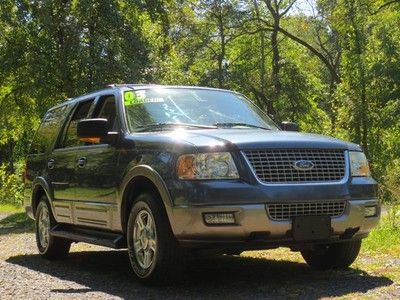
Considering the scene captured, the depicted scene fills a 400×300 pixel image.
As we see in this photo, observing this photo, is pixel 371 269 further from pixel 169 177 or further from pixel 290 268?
pixel 169 177

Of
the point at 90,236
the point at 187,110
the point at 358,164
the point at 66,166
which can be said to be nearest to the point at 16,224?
the point at 66,166

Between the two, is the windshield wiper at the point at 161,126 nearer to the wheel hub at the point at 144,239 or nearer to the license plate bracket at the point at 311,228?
the wheel hub at the point at 144,239

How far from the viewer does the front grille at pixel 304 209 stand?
5.75 m

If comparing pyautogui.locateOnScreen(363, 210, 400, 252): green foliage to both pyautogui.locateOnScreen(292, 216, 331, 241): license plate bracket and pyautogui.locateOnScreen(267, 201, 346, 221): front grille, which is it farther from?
pyautogui.locateOnScreen(292, 216, 331, 241): license plate bracket

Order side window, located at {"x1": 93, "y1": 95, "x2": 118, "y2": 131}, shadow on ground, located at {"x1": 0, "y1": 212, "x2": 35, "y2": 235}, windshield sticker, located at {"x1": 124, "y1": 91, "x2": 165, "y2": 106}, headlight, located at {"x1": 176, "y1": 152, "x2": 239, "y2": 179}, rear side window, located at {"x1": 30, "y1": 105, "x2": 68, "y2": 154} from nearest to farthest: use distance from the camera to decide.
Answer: headlight, located at {"x1": 176, "y1": 152, "x2": 239, "y2": 179}, windshield sticker, located at {"x1": 124, "y1": 91, "x2": 165, "y2": 106}, side window, located at {"x1": 93, "y1": 95, "x2": 118, "y2": 131}, rear side window, located at {"x1": 30, "y1": 105, "x2": 68, "y2": 154}, shadow on ground, located at {"x1": 0, "y1": 212, "x2": 35, "y2": 235}

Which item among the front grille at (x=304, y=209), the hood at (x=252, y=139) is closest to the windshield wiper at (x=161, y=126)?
the hood at (x=252, y=139)

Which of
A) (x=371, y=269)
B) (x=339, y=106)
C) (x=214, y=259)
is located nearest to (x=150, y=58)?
(x=214, y=259)

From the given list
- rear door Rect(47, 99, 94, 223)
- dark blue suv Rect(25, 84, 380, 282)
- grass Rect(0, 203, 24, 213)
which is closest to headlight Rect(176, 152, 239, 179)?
dark blue suv Rect(25, 84, 380, 282)

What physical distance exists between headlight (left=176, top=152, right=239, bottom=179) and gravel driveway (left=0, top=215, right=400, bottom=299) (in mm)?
1030

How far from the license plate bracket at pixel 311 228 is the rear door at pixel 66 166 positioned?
3.01 m

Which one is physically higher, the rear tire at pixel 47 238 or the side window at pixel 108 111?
the side window at pixel 108 111

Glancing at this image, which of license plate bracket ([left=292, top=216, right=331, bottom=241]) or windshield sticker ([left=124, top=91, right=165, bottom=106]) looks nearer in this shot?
license plate bracket ([left=292, top=216, right=331, bottom=241])

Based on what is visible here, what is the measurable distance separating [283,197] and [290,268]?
1843 mm

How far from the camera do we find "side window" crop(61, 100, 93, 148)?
27.2ft
